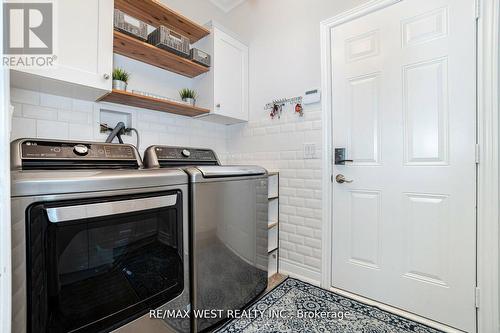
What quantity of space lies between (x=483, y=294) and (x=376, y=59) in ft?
5.20

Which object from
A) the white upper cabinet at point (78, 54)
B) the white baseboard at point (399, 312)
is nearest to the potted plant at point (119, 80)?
the white upper cabinet at point (78, 54)

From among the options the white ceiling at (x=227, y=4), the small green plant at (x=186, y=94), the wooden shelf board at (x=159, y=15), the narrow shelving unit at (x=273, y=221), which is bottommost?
the narrow shelving unit at (x=273, y=221)

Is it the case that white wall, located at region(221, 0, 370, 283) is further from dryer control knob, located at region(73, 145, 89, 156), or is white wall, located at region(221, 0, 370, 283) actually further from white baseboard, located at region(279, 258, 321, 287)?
dryer control knob, located at region(73, 145, 89, 156)

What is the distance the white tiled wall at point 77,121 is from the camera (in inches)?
52.6

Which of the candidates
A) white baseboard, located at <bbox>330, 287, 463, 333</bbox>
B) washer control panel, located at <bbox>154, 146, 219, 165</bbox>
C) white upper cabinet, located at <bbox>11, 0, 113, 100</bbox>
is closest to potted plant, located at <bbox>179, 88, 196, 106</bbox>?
washer control panel, located at <bbox>154, 146, 219, 165</bbox>

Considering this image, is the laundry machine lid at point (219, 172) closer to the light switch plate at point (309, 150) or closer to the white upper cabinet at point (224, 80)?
the light switch plate at point (309, 150)

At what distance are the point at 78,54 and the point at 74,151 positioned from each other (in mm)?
538

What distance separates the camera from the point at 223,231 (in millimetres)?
1421

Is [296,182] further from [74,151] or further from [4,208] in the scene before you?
[4,208]

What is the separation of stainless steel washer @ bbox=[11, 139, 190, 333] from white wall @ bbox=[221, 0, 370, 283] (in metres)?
1.10

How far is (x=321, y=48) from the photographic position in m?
1.90

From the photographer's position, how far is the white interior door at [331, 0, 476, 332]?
1.37m

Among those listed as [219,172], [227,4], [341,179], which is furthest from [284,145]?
[227,4]

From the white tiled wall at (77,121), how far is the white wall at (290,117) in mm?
686
